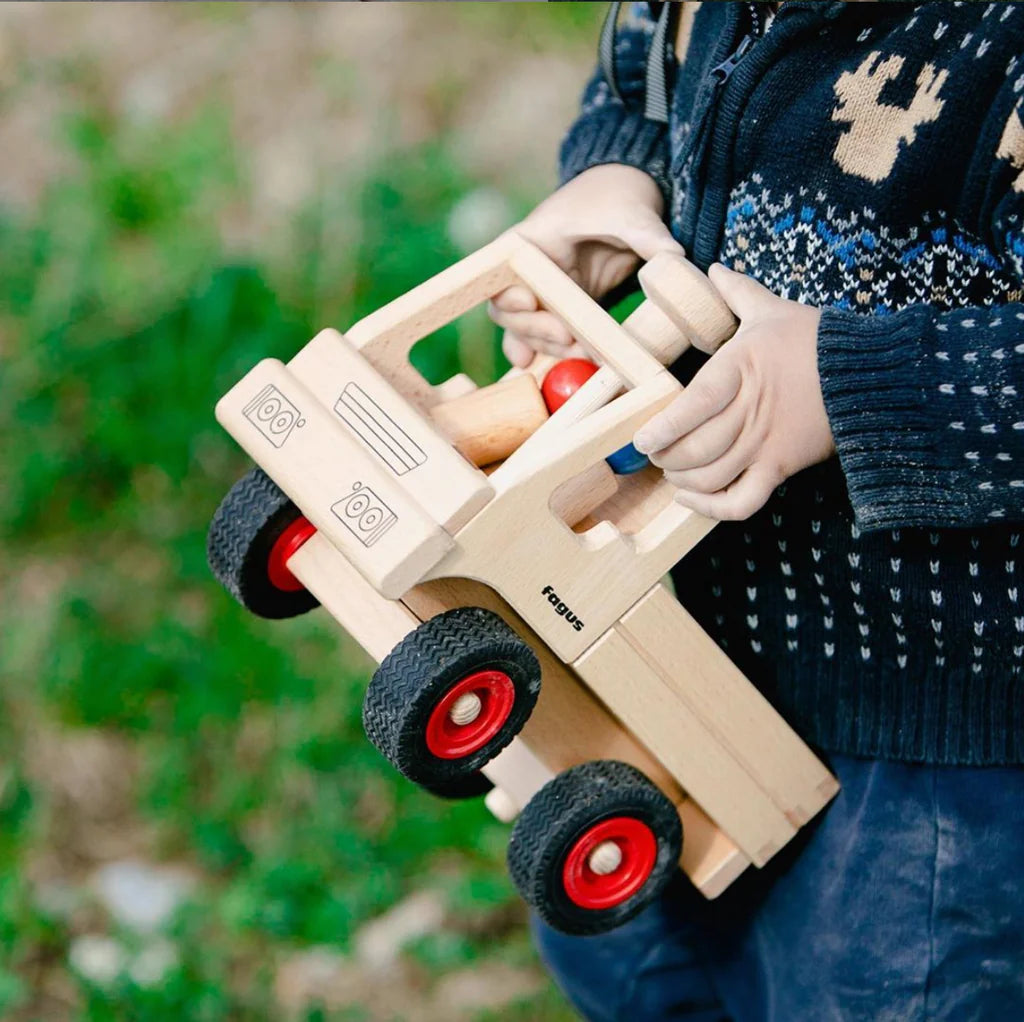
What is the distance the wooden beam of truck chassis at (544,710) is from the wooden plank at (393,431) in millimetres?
82

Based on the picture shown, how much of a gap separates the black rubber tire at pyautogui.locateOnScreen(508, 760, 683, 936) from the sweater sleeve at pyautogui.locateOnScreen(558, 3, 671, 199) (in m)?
0.42

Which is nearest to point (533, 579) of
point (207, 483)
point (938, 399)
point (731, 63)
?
point (938, 399)

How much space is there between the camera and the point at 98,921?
1.55m

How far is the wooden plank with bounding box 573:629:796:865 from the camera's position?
81cm

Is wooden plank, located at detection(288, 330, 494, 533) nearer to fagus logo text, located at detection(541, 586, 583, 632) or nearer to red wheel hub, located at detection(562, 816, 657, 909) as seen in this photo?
fagus logo text, located at detection(541, 586, 583, 632)

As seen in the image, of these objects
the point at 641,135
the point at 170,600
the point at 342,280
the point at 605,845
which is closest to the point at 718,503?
the point at 605,845

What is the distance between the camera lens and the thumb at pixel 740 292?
2.53 feet

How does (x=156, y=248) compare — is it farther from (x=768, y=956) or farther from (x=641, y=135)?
(x=768, y=956)

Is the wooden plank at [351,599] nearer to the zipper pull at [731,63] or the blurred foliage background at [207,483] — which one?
the zipper pull at [731,63]

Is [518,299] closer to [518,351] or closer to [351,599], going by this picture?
[518,351]

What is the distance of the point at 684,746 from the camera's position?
85 cm

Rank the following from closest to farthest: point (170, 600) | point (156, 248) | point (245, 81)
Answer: point (170, 600) → point (156, 248) → point (245, 81)

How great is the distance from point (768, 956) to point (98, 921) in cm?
87

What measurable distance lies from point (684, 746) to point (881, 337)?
0.91 ft
